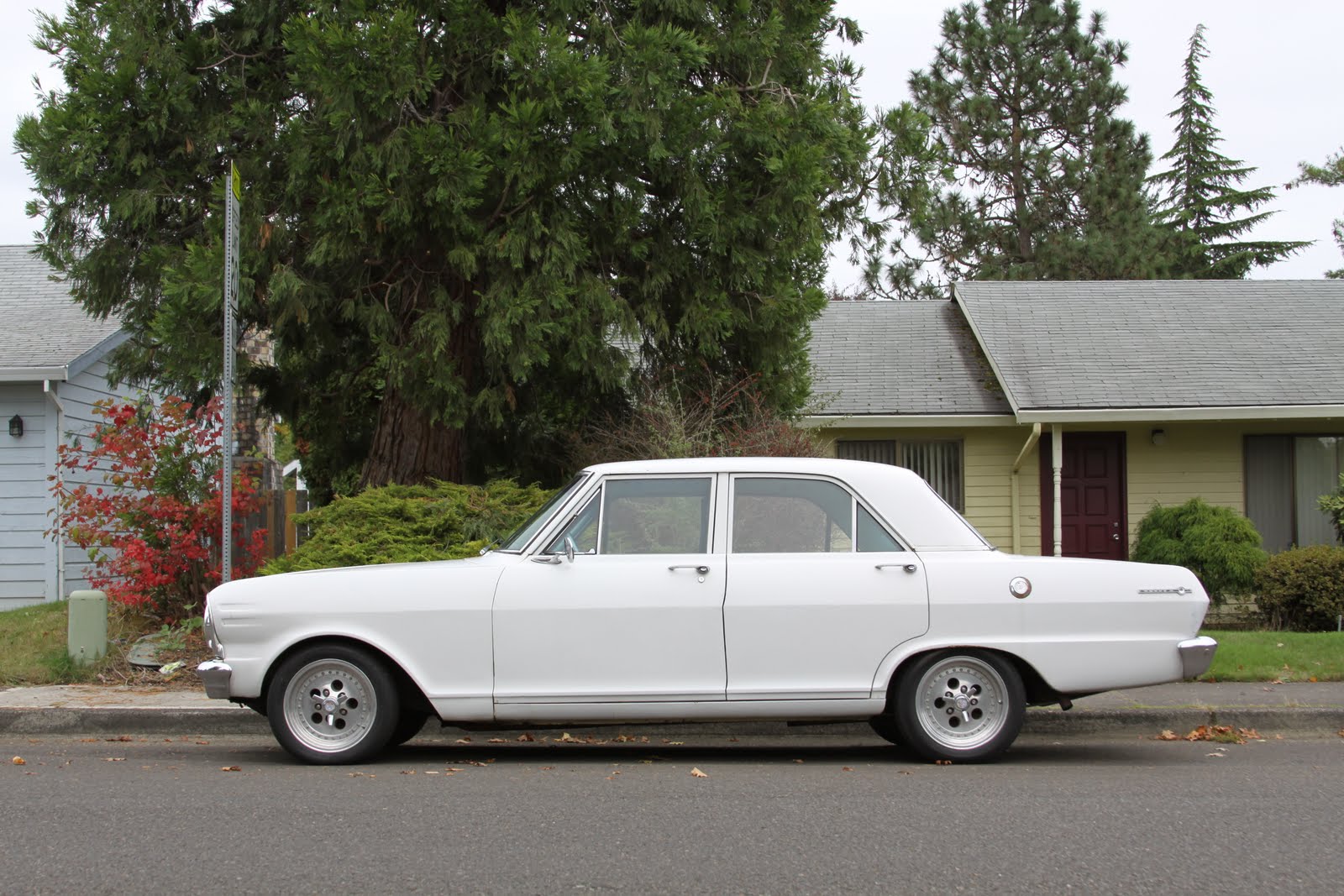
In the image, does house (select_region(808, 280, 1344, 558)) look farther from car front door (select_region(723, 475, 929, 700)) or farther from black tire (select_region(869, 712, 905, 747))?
car front door (select_region(723, 475, 929, 700))

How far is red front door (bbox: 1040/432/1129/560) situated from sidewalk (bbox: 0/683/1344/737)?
7697mm

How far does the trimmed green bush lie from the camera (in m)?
10.4

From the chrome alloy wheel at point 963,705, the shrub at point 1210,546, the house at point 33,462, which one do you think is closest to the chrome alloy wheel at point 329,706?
the chrome alloy wheel at point 963,705

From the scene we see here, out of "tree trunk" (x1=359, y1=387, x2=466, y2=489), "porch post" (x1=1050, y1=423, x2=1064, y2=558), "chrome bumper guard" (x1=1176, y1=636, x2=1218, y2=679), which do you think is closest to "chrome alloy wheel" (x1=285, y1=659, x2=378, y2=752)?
"chrome bumper guard" (x1=1176, y1=636, x2=1218, y2=679)

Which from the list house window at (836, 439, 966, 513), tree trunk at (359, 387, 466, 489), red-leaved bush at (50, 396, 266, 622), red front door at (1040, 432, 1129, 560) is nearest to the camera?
red-leaved bush at (50, 396, 266, 622)

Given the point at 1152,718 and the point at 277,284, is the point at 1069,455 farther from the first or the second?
the point at 277,284

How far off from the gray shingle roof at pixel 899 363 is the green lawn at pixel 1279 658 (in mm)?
5557

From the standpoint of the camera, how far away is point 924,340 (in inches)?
742

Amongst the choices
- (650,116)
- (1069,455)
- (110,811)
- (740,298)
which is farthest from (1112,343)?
(110,811)

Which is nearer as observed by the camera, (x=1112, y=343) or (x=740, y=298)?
(x=740, y=298)

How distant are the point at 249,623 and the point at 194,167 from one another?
6.23m

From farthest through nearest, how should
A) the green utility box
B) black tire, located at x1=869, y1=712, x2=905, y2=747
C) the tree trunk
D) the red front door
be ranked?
the red front door, the tree trunk, the green utility box, black tire, located at x1=869, y1=712, x2=905, y2=747

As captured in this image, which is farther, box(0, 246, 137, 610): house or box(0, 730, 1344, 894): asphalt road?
box(0, 246, 137, 610): house

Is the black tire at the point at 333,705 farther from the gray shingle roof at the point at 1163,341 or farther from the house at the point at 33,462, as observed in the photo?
the gray shingle roof at the point at 1163,341
